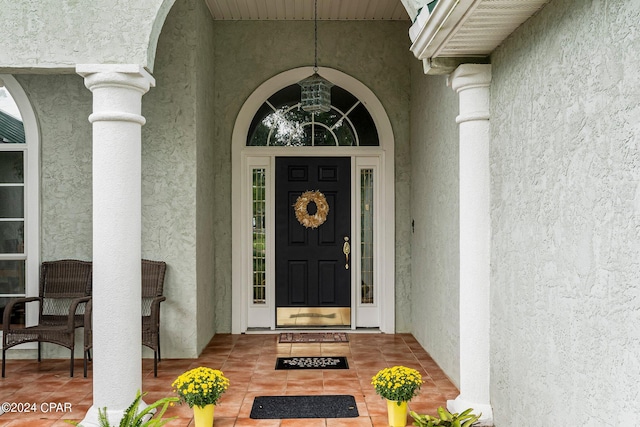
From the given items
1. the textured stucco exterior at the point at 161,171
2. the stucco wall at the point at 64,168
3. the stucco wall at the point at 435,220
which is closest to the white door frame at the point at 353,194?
the stucco wall at the point at 435,220

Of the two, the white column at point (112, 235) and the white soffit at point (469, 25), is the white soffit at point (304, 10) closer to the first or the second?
the white column at point (112, 235)

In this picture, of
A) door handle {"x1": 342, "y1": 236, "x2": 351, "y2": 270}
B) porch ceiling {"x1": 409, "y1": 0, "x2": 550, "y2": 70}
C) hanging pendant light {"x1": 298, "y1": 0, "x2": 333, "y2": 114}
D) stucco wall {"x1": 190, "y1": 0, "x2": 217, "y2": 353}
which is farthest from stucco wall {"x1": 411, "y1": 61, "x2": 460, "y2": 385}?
stucco wall {"x1": 190, "y1": 0, "x2": 217, "y2": 353}

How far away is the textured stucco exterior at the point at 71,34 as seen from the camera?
13.1 feet

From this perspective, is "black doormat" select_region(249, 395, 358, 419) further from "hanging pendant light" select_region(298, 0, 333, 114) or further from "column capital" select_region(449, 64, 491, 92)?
"hanging pendant light" select_region(298, 0, 333, 114)

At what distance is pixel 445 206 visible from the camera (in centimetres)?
527

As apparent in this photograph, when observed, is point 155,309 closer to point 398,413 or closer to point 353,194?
point 398,413

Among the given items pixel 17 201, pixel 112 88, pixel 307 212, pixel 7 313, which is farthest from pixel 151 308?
pixel 307 212

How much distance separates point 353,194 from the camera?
24.2 feet

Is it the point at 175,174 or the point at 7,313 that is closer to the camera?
the point at 7,313

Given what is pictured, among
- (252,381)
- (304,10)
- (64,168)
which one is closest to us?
(252,381)

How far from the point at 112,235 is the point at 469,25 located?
2.52 metres

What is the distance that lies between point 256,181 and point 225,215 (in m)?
0.56

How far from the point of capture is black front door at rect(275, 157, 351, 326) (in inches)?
290

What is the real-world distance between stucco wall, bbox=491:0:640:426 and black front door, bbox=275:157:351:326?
3739mm
